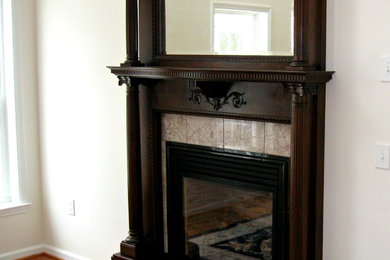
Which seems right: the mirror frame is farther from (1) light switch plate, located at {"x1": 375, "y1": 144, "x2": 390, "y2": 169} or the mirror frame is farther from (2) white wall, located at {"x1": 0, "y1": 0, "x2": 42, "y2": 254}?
(2) white wall, located at {"x1": 0, "y1": 0, "x2": 42, "y2": 254}

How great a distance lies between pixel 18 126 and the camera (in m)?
4.28

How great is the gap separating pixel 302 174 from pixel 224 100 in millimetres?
625

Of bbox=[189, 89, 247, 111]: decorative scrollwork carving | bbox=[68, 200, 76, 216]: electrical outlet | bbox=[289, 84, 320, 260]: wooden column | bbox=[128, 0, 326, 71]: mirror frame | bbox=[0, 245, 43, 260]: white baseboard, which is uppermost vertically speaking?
bbox=[128, 0, 326, 71]: mirror frame

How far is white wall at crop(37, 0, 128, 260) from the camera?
3801 millimetres

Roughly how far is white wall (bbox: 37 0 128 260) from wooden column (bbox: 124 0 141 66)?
28 centimetres

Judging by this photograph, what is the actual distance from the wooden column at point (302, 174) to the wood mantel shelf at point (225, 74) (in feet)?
0.17

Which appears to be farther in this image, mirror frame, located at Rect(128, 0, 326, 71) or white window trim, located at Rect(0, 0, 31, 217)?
white window trim, located at Rect(0, 0, 31, 217)

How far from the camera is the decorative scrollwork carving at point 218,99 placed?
295 cm

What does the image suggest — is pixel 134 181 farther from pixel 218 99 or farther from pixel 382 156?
pixel 382 156

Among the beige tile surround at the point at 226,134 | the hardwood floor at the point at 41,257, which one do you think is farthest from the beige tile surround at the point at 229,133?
the hardwood floor at the point at 41,257

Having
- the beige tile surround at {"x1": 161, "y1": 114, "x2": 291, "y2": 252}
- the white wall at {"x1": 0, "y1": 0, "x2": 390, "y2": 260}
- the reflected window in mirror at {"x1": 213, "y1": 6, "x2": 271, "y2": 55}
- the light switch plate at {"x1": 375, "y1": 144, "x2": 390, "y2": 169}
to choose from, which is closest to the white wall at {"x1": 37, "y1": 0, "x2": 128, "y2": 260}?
the white wall at {"x1": 0, "y1": 0, "x2": 390, "y2": 260}

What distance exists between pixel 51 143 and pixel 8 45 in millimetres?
765

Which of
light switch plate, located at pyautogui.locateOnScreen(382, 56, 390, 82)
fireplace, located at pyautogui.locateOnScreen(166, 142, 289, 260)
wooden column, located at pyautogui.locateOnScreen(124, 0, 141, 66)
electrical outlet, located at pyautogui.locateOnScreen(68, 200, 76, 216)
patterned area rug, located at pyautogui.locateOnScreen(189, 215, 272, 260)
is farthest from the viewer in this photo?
electrical outlet, located at pyautogui.locateOnScreen(68, 200, 76, 216)

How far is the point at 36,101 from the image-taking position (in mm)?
4348
